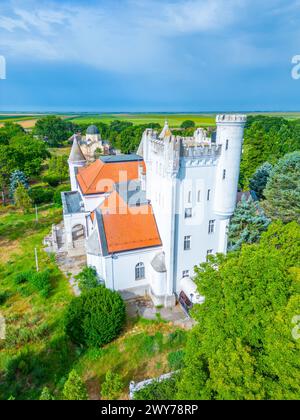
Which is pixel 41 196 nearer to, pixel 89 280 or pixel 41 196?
pixel 41 196

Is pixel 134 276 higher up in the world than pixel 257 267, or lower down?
lower down

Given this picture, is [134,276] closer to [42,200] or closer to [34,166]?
[42,200]

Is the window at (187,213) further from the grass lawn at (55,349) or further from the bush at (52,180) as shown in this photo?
the bush at (52,180)

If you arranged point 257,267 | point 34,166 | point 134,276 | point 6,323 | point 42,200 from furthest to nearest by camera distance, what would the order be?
point 34,166 → point 42,200 → point 134,276 → point 6,323 → point 257,267

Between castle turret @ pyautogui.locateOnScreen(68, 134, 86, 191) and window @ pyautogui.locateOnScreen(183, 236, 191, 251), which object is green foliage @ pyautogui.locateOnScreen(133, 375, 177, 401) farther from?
castle turret @ pyautogui.locateOnScreen(68, 134, 86, 191)

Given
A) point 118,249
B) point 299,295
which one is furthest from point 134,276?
point 299,295

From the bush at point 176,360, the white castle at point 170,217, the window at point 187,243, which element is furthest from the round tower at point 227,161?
the bush at point 176,360
